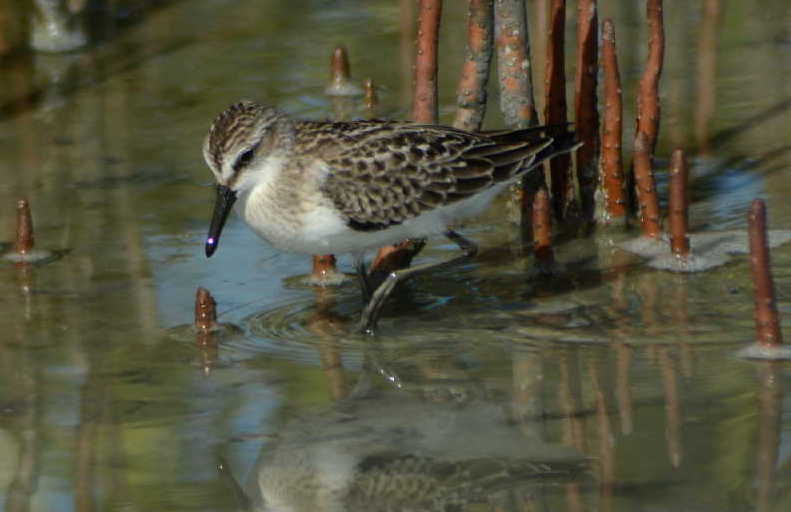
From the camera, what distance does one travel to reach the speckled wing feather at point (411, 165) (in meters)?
10.3

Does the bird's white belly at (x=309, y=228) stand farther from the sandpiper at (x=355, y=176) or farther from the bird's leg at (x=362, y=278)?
the bird's leg at (x=362, y=278)

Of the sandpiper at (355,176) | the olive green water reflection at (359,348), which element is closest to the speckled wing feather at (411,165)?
the sandpiper at (355,176)

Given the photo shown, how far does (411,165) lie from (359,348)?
3.90 ft

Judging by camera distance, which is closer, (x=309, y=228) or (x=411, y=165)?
(x=309, y=228)

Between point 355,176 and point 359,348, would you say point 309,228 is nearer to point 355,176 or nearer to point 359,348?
point 355,176

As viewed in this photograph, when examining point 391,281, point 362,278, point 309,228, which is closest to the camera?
point 309,228

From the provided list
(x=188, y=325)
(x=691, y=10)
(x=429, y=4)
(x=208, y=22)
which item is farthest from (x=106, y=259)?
(x=691, y=10)

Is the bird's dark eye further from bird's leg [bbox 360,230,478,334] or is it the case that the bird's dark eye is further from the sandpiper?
bird's leg [bbox 360,230,478,334]

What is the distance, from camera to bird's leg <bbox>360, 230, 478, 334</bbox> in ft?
34.4

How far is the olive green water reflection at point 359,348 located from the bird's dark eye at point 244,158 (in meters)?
1.07

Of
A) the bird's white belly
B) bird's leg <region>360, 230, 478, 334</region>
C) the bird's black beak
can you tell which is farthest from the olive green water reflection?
the bird's black beak

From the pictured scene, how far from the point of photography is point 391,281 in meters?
10.7

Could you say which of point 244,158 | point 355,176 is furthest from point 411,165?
point 244,158

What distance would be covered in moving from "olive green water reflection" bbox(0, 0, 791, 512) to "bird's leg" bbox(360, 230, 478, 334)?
136 mm
